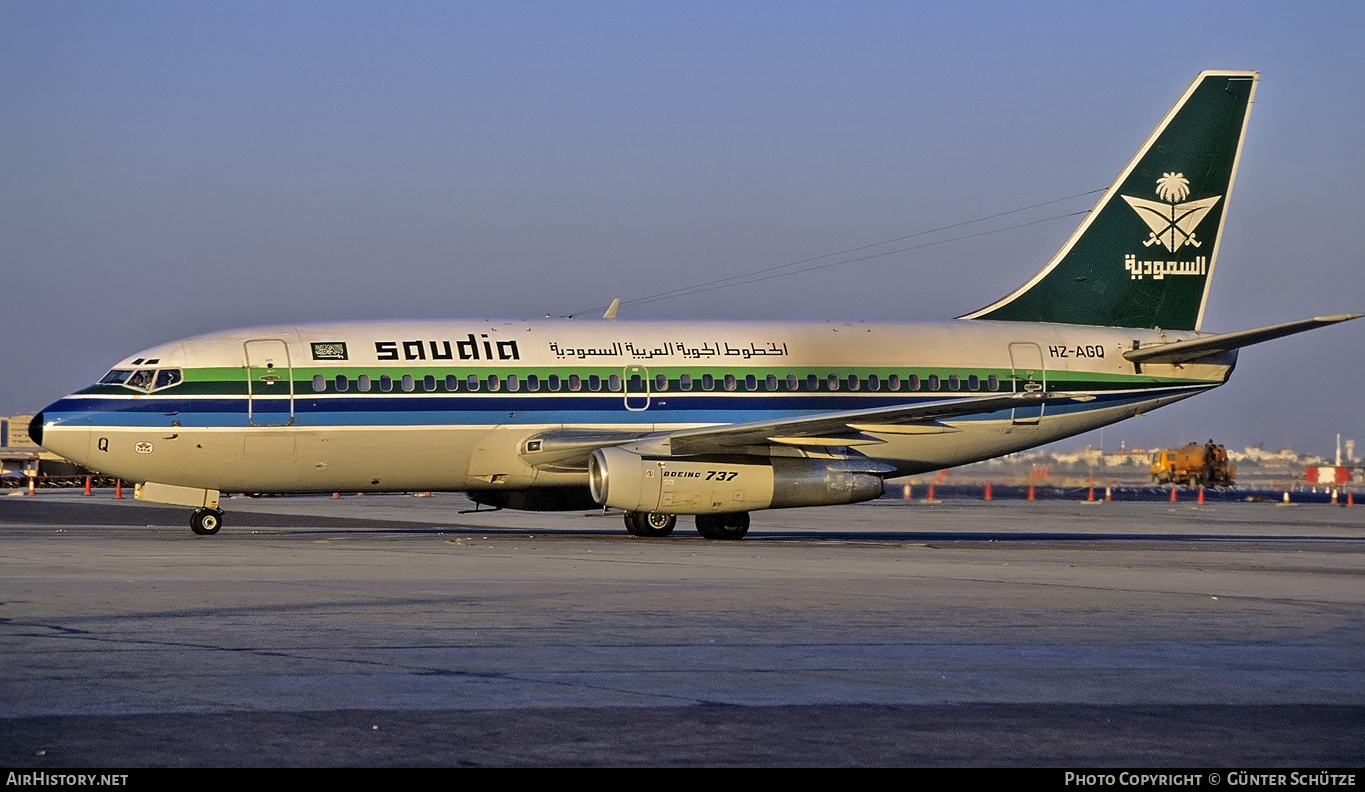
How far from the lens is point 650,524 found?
29484mm

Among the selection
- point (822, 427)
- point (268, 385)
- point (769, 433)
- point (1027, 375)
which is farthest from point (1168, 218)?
point (268, 385)

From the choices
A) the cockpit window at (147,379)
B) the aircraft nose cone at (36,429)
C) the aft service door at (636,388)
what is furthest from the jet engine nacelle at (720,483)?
the aircraft nose cone at (36,429)

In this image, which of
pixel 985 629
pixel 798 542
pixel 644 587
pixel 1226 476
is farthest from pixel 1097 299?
pixel 1226 476

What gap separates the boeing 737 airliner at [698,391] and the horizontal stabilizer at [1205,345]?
64 mm

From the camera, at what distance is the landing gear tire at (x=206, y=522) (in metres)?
28.5

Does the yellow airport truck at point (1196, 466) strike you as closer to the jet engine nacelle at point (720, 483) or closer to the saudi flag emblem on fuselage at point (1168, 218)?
the saudi flag emblem on fuselage at point (1168, 218)

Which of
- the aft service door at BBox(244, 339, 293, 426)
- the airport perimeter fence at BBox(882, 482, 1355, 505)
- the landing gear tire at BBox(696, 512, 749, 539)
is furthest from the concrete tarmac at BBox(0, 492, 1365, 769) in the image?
the airport perimeter fence at BBox(882, 482, 1355, 505)

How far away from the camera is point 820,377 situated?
103 ft

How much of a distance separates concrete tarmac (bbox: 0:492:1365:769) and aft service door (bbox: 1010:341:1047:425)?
7304mm

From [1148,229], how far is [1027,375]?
441 cm

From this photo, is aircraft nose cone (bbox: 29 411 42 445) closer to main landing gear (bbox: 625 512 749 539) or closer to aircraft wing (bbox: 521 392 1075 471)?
aircraft wing (bbox: 521 392 1075 471)

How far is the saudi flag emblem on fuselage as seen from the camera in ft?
110
